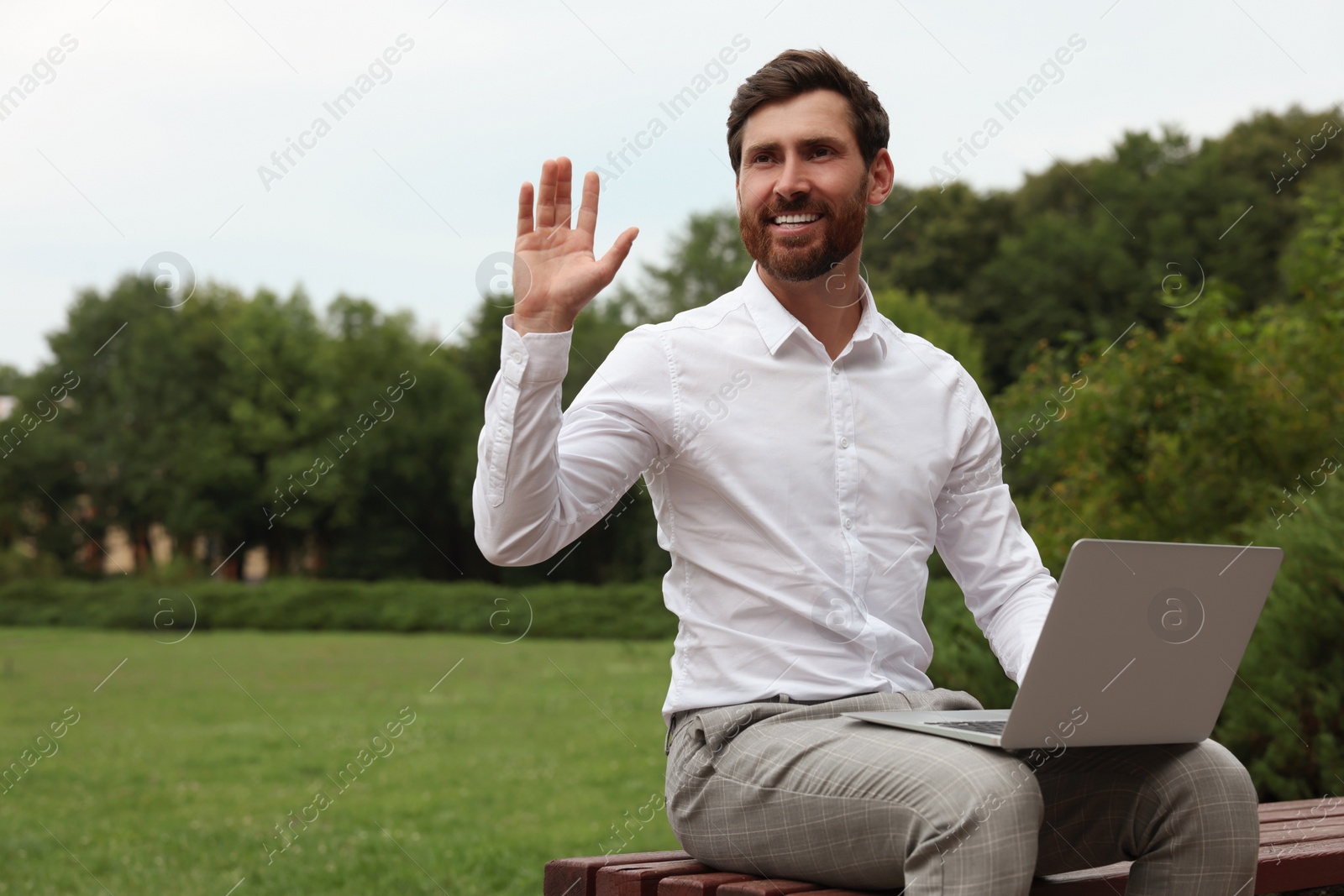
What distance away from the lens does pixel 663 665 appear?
19.2 meters

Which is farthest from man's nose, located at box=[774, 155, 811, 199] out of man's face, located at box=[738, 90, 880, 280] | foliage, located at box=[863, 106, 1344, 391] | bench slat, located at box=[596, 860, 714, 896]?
foliage, located at box=[863, 106, 1344, 391]

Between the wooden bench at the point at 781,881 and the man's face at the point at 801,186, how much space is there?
1260 millimetres

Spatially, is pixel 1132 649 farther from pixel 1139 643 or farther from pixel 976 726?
pixel 976 726

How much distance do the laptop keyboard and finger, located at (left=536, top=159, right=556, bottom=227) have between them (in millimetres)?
1176

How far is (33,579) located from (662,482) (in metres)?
36.6

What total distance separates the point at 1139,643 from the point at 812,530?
70 cm

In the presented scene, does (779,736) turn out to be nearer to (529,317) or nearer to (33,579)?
(529,317)

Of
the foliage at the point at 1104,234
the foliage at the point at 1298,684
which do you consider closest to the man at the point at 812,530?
the foliage at the point at 1298,684

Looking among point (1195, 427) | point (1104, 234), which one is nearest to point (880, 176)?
point (1195, 427)

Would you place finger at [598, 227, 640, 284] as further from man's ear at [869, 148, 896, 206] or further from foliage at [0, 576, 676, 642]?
foliage at [0, 576, 676, 642]

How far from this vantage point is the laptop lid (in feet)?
7.46

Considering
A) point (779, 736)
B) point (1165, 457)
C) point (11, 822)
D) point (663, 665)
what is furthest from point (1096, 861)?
point (663, 665)

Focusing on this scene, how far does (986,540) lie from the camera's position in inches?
124

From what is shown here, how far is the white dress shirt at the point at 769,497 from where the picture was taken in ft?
9.02
